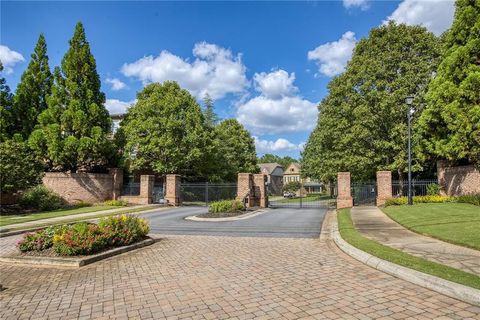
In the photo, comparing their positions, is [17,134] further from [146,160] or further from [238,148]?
[238,148]

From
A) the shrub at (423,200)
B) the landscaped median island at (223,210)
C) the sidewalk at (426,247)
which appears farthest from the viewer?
the shrub at (423,200)

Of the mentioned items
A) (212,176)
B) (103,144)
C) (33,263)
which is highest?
(103,144)

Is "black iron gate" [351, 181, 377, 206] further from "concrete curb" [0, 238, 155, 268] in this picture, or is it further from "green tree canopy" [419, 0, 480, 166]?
"concrete curb" [0, 238, 155, 268]

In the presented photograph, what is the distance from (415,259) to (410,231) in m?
4.88

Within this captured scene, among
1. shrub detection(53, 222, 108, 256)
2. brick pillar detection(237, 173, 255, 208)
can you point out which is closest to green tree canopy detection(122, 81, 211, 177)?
brick pillar detection(237, 173, 255, 208)

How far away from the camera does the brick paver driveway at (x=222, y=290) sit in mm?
4848

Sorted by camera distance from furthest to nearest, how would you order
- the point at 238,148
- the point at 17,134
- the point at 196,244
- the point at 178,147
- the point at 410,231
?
the point at 238,148, the point at 178,147, the point at 17,134, the point at 410,231, the point at 196,244

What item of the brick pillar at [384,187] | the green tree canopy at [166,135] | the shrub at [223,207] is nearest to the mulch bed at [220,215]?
the shrub at [223,207]

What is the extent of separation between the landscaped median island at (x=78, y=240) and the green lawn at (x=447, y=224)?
8.88m

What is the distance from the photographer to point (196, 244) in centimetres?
1052

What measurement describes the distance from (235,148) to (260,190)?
79.0ft

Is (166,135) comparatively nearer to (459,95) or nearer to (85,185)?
(85,185)

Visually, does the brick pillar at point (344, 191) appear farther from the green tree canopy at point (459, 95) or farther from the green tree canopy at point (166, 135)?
the green tree canopy at point (166, 135)

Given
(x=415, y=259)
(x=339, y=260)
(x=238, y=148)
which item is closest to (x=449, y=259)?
(x=415, y=259)
